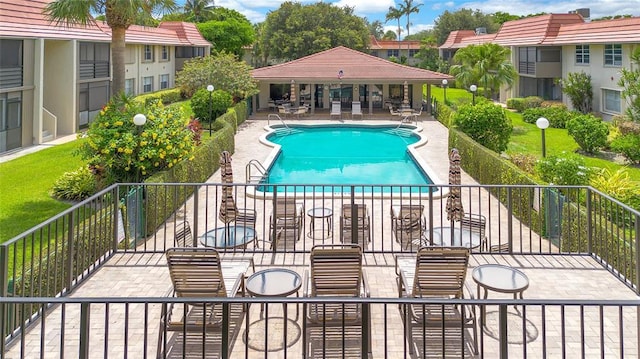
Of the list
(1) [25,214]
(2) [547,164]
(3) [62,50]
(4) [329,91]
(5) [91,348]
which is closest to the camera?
(5) [91,348]

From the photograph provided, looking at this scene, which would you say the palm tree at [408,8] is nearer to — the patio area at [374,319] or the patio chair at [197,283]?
the patio area at [374,319]

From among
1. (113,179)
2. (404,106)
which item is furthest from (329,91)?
(113,179)

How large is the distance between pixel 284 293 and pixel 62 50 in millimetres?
25973

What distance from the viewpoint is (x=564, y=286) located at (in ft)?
23.6

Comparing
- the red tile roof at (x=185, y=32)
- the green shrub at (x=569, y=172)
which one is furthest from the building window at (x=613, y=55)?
the red tile roof at (x=185, y=32)

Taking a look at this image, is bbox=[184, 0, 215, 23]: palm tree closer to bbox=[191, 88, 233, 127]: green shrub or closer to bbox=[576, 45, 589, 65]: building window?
bbox=[191, 88, 233, 127]: green shrub

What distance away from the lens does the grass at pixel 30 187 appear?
40.7ft

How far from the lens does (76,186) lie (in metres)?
15.0

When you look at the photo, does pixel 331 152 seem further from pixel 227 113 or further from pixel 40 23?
pixel 40 23

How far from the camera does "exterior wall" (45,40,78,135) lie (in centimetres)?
2638

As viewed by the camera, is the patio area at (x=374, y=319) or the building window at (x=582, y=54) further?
the building window at (x=582, y=54)

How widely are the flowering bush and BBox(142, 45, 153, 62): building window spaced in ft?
94.5

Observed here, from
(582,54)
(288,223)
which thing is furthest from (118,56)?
(582,54)

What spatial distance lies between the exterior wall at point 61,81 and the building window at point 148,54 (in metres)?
13.7
